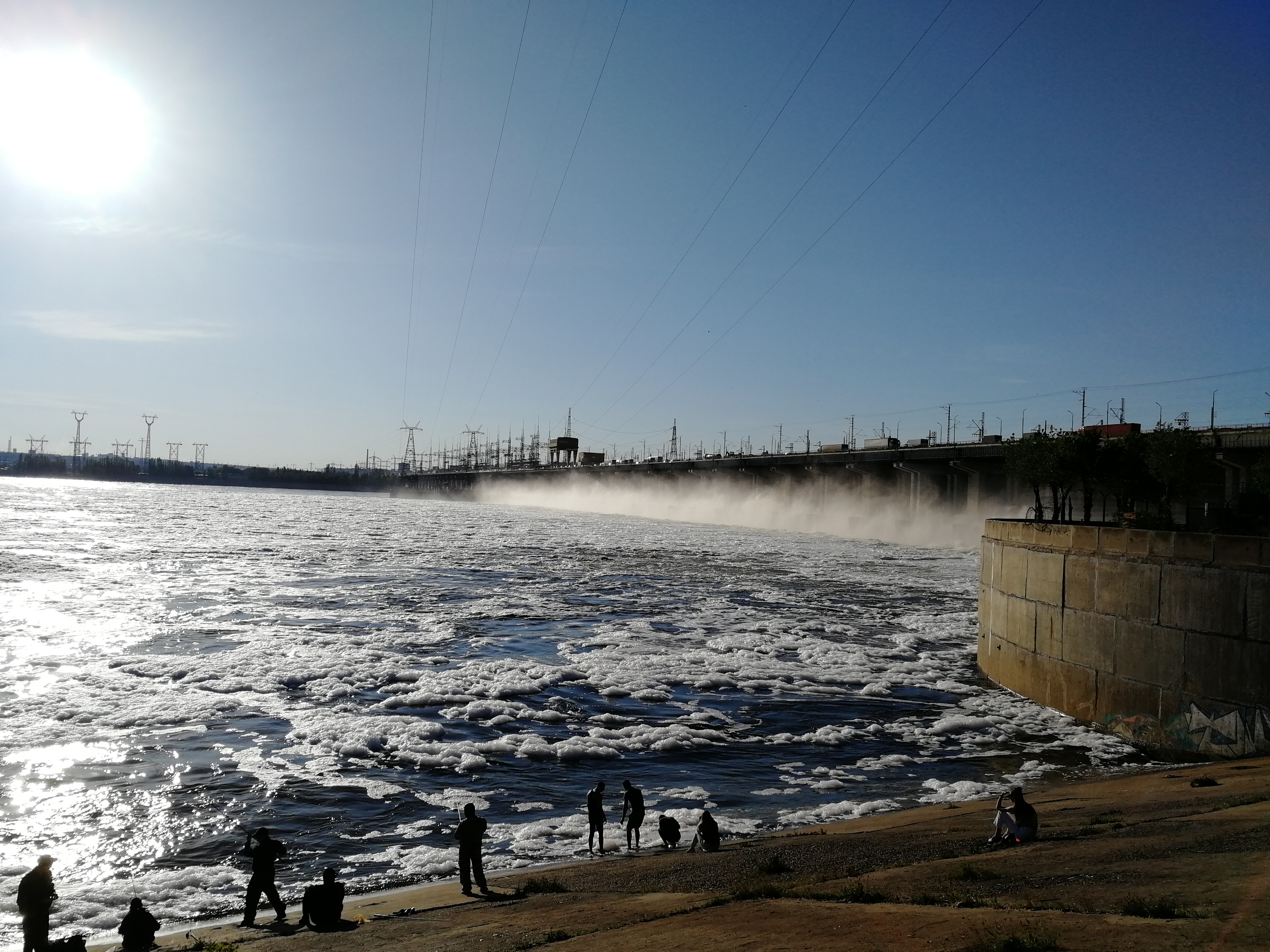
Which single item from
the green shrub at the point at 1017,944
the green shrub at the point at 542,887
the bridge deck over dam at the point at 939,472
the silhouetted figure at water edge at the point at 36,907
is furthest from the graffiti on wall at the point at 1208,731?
the bridge deck over dam at the point at 939,472

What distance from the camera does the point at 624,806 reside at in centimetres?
1584

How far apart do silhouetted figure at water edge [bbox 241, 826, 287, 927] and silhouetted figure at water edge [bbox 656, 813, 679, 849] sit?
5.42 meters

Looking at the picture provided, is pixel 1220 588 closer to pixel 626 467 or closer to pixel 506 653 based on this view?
pixel 506 653

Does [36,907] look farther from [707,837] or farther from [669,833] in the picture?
[707,837]

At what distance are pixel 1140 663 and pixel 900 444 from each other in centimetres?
9519

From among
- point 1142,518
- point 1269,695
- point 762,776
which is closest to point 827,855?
point 762,776

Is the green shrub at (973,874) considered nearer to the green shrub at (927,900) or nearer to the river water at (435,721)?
the green shrub at (927,900)

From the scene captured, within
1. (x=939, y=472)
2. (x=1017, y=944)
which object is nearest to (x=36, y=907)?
(x=1017, y=944)

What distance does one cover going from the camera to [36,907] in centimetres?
1041

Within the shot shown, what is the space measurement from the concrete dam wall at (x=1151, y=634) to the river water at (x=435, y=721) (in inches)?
41.4

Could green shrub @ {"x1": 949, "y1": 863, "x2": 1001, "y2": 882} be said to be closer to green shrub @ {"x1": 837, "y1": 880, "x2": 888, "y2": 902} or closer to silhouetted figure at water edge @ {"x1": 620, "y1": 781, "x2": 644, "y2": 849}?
green shrub @ {"x1": 837, "y1": 880, "x2": 888, "y2": 902}

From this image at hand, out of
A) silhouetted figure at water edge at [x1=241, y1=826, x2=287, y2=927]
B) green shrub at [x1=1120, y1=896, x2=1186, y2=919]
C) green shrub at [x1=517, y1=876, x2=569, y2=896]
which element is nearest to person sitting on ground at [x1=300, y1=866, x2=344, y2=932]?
silhouetted figure at water edge at [x1=241, y1=826, x2=287, y2=927]

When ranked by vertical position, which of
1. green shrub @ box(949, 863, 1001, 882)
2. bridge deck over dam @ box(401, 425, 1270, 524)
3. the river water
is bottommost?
the river water

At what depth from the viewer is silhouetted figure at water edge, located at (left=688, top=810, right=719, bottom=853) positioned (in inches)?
564
